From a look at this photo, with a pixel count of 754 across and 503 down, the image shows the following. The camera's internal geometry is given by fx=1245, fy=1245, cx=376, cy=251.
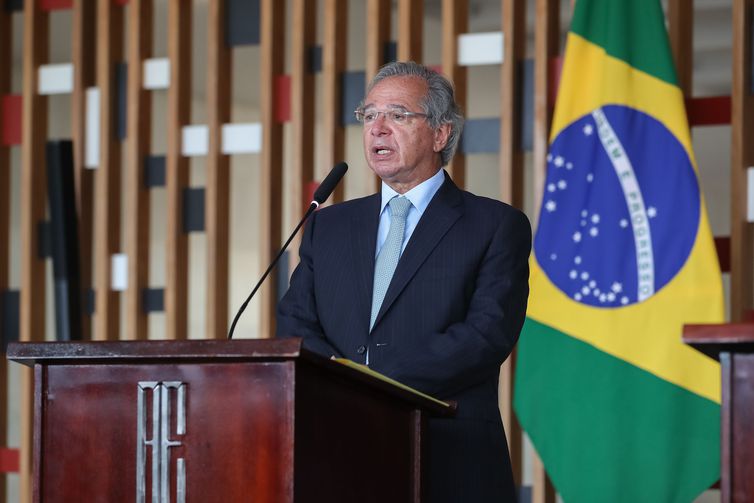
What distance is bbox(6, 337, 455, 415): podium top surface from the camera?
1.88m

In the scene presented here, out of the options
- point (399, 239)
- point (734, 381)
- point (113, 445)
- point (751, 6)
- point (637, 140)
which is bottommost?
point (113, 445)

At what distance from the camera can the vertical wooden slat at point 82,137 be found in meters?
4.93

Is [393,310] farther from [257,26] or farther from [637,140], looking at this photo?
[257,26]

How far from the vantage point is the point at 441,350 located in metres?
2.40

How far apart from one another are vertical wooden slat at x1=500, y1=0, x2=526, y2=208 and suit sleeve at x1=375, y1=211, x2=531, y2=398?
5.52 ft

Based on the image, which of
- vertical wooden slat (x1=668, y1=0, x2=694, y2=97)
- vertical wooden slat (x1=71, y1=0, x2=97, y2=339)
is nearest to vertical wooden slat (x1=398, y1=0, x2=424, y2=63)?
vertical wooden slat (x1=668, y1=0, x2=694, y2=97)

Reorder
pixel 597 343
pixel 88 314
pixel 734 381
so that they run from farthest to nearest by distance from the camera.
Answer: pixel 88 314 → pixel 597 343 → pixel 734 381

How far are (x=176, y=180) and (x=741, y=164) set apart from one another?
2.10m

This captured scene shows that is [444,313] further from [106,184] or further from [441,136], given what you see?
[106,184]

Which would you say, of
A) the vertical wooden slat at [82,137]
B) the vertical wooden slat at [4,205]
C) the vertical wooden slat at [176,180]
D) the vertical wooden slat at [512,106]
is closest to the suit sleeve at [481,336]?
the vertical wooden slat at [512,106]

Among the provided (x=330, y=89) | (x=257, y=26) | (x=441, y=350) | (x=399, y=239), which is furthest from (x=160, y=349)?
(x=257, y=26)

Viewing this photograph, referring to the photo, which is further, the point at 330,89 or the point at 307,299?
the point at 330,89

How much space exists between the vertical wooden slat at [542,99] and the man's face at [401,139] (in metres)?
1.46

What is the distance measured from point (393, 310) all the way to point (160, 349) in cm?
Result: 71
